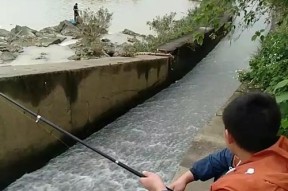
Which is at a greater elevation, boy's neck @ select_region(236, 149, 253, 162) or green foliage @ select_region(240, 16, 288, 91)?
boy's neck @ select_region(236, 149, 253, 162)

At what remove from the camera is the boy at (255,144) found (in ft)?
4.83

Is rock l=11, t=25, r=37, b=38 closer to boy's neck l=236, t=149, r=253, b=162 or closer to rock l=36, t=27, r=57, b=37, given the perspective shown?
rock l=36, t=27, r=57, b=37

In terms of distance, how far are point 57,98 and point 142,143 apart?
1.54 m

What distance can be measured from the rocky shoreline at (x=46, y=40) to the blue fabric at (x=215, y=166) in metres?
8.63

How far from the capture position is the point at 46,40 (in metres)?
14.4

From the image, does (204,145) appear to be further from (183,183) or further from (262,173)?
(262,173)

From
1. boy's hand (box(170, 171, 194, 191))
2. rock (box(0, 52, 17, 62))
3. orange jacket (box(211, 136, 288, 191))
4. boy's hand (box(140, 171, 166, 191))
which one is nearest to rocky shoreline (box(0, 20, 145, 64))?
rock (box(0, 52, 17, 62))

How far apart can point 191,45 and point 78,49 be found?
137 inches

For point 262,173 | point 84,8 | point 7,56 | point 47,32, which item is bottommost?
point 7,56

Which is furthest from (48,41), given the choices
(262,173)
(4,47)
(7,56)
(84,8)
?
(262,173)

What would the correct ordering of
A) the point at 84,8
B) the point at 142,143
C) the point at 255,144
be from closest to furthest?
the point at 255,144, the point at 142,143, the point at 84,8

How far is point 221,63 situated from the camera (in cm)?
1245

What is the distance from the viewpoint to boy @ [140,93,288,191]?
1471 millimetres

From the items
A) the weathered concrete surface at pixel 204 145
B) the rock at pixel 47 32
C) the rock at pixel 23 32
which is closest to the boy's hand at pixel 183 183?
the weathered concrete surface at pixel 204 145
